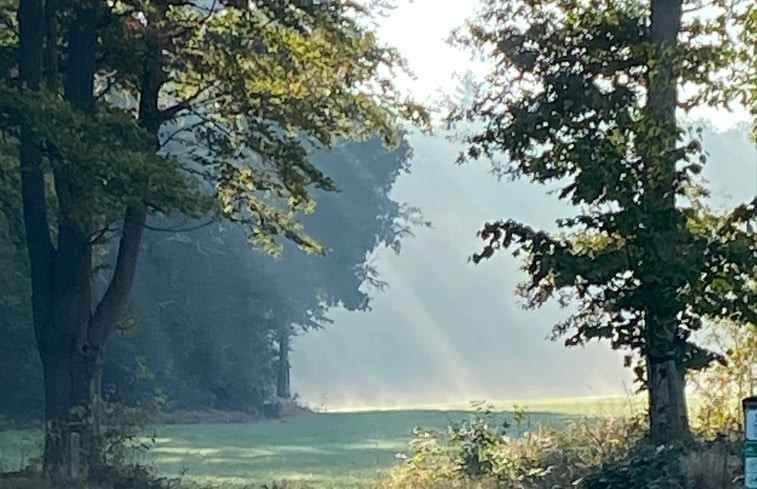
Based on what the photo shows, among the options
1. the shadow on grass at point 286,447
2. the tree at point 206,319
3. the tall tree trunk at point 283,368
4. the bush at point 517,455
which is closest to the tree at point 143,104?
the shadow on grass at point 286,447

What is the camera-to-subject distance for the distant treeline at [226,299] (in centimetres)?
3897

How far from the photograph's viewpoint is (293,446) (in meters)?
30.8

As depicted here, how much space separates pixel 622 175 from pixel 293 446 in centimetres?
1824

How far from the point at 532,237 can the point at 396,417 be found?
2846cm

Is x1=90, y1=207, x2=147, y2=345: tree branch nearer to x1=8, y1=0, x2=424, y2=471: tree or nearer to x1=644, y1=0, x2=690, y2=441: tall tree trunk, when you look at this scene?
x1=8, y1=0, x2=424, y2=471: tree

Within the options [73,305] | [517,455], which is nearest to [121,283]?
[73,305]

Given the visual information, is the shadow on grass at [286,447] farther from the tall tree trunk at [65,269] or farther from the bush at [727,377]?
the bush at [727,377]

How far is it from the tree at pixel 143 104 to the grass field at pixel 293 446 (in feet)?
7.15

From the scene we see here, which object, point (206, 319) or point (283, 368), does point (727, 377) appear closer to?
point (206, 319)

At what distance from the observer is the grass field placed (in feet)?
69.1

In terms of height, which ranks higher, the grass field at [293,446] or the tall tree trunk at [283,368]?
the tall tree trunk at [283,368]

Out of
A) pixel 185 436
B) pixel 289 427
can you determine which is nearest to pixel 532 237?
pixel 185 436

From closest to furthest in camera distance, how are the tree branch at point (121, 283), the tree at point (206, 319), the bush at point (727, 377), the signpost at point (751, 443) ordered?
the signpost at point (751, 443) → the bush at point (727, 377) → the tree branch at point (121, 283) → the tree at point (206, 319)

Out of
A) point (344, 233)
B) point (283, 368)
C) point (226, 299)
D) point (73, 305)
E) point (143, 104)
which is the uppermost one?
point (344, 233)
